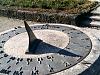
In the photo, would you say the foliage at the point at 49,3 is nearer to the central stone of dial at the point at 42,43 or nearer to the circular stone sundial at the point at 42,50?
the circular stone sundial at the point at 42,50

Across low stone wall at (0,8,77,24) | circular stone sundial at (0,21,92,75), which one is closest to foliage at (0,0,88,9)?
low stone wall at (0,8,77,24)

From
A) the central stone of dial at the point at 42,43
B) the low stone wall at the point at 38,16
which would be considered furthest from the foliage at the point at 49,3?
the central stone of dial at the point at 42,43

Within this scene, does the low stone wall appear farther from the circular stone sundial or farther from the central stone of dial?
the central stone of dial

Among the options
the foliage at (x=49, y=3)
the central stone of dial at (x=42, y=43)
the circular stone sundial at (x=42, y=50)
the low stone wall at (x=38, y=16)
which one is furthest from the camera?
the foliage at (x=49, y=3)

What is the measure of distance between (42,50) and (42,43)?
382 millimetres

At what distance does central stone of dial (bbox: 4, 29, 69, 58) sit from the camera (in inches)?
280

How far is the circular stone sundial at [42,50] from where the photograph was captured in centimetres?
650

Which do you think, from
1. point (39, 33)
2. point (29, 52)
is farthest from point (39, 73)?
point (39, 33)

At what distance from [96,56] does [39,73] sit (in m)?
1.70

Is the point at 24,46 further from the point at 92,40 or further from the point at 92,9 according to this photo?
the point at 92,9

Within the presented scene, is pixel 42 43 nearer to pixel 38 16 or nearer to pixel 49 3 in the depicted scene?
pixel 38 16

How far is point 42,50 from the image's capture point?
7.13 meters

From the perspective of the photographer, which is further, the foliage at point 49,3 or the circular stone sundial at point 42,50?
the foliage at point 49,3

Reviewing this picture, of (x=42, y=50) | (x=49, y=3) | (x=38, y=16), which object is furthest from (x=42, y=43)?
(x=49, y=3)
